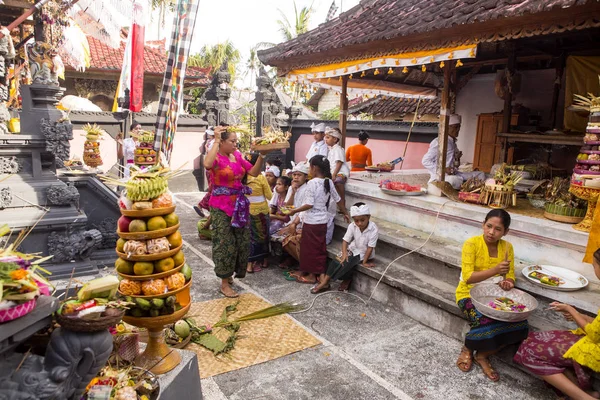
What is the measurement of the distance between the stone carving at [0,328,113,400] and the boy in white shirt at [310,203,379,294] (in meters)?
3.98

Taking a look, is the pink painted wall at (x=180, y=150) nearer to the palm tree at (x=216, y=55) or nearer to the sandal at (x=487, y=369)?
the sandal at (x=487, y=369)

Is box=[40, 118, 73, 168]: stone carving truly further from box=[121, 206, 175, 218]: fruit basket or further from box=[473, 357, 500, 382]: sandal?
box=[473, 357, 500, 382]: sandal

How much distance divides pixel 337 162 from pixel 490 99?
528 cm

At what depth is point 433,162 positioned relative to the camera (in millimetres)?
7582

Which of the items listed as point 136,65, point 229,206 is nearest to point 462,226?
point 229,206

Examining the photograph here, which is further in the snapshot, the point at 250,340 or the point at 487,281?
the point at 250,340

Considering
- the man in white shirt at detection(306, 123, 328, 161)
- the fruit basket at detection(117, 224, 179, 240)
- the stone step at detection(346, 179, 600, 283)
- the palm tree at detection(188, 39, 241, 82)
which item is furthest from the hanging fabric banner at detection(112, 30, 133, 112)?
the palm tree at detection(188, 39, 241, 82)

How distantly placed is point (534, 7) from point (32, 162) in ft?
21.6

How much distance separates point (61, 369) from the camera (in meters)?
1.99

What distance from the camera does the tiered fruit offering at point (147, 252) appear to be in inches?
122

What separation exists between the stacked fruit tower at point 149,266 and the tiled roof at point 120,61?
42.0 ft

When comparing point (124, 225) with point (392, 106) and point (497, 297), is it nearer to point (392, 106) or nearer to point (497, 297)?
point (497, 297)

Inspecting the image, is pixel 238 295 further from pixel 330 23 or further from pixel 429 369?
pixel 330 23

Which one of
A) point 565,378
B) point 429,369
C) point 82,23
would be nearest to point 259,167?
point 429,369
